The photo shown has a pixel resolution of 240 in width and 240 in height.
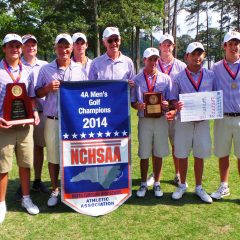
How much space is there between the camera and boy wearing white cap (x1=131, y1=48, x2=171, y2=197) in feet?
16.6

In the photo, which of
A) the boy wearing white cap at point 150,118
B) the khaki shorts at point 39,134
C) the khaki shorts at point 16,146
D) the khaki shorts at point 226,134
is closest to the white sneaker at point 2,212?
the khaki shorts at point 16,146

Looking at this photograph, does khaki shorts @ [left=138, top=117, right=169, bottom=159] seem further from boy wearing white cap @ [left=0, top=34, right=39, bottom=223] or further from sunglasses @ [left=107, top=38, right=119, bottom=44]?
boy wearing white cap @ [left=0, top=34, right=39, bottom=223]

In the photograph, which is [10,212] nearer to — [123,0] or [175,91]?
[175,91]

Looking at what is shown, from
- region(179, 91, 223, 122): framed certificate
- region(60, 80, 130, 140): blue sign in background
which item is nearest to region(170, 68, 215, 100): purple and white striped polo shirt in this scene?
region(179, 91, 223, 122): framed certificate

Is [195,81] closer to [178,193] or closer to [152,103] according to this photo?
[152,103]

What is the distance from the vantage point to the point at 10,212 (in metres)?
4.85

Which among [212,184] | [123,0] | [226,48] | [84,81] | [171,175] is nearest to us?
[84,81]

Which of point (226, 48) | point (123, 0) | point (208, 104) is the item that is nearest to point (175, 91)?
point (208, 104)

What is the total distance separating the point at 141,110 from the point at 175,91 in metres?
0.53

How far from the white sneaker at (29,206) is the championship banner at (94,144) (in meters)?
0.39

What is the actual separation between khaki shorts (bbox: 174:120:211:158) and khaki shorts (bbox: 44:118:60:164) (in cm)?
164

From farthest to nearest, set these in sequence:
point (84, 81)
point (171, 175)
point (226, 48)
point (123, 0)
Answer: point (123, 0), point (171, 175), point (226, 48), point (84, 81)

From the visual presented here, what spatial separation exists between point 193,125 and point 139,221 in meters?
1.49

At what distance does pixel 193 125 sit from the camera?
509 centimetres
